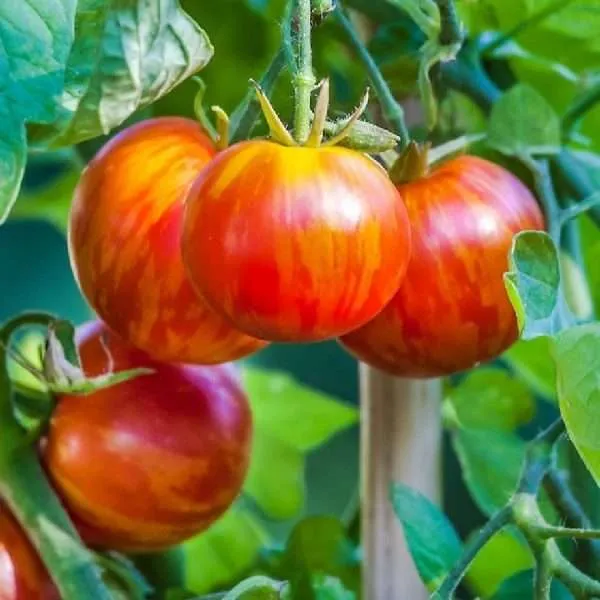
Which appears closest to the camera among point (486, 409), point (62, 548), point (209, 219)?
point (209, 219)

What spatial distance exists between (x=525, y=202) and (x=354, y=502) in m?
0.39

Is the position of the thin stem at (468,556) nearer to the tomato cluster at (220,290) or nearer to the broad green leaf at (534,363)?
the tomato cluster at (220,290)

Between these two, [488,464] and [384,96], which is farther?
[488,464]

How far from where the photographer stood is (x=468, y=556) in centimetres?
38

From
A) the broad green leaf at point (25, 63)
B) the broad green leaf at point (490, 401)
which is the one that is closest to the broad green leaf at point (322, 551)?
the broad green leaf at point (490, 401)

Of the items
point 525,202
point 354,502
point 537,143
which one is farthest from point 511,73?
point 354,502

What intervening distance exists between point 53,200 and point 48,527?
A: 40cm

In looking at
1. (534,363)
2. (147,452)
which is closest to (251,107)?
(147,452)

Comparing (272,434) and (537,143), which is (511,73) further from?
(272,434)

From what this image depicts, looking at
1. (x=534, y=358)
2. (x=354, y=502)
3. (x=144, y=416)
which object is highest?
(x=144, y=416)

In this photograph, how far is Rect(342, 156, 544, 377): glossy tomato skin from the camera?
40 centimetres

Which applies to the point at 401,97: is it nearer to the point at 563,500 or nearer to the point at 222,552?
the point at 563,500

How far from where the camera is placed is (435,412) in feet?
1.91

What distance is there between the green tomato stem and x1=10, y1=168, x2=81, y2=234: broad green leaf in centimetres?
35
